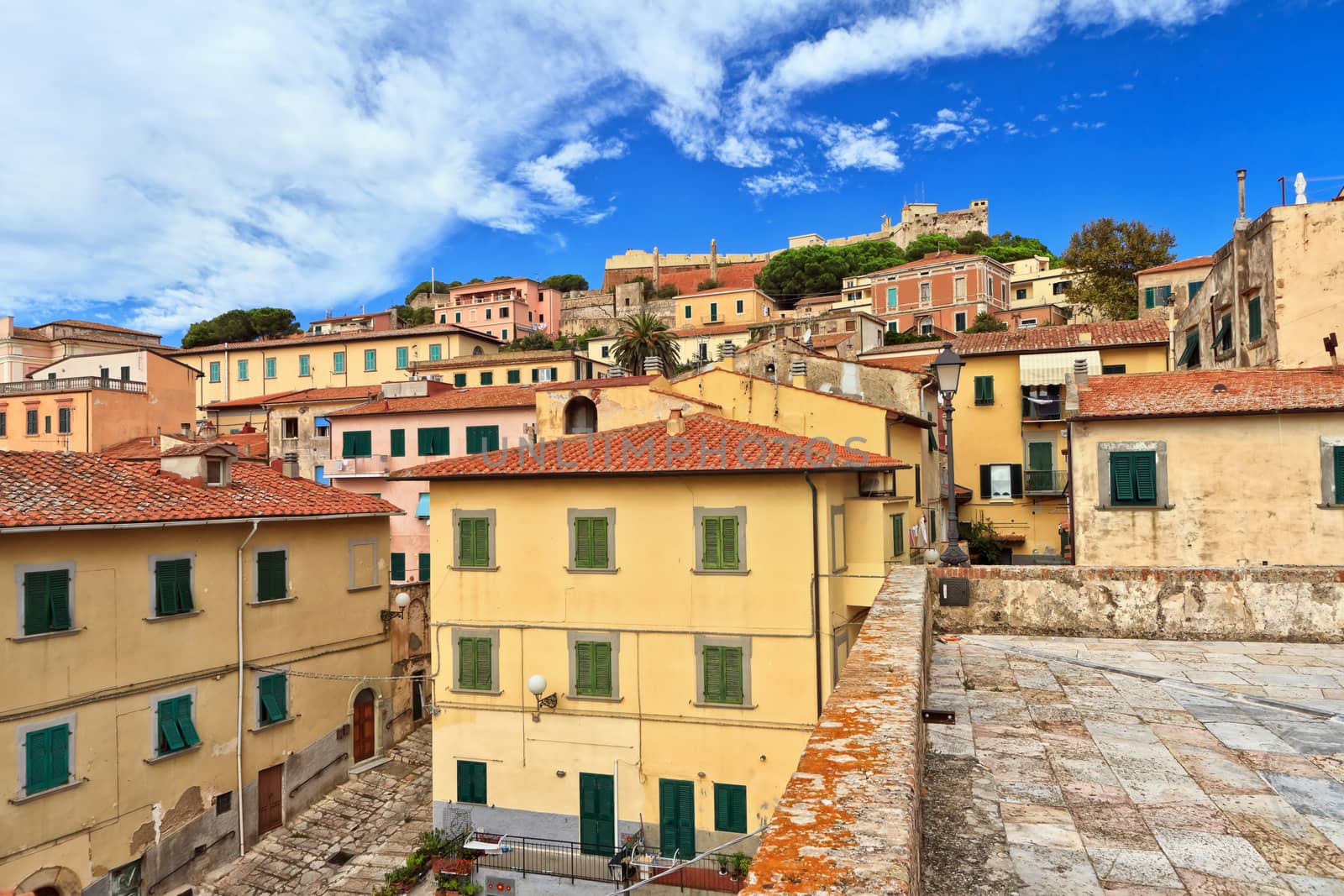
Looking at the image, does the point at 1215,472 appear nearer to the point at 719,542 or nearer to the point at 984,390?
the point at 719,542

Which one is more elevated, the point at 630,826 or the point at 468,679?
the point at 468,679

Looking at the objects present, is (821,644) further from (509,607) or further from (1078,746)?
(1078,746)

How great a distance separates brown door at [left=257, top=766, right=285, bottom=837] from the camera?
2161 centimetres

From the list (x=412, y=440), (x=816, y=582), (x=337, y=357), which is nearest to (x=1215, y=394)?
(x=816, y=582)

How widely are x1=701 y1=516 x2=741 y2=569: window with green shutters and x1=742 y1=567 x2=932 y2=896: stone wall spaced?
13.7 meters

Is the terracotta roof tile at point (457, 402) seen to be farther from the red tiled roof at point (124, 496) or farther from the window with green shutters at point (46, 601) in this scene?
the window with green shutters at point (46, 601)

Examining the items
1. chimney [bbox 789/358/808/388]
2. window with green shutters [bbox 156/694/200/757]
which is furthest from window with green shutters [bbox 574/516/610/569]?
chimney [bbox 789/358/808/388]

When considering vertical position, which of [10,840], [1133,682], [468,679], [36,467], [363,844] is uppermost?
[36,467]

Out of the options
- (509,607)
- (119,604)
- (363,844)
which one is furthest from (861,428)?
(119,604)

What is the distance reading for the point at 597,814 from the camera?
19.8m

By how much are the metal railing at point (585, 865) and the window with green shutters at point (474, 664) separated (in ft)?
12.7

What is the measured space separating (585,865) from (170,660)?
1104cm

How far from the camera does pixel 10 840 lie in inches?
625

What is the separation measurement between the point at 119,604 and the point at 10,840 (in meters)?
4.80
